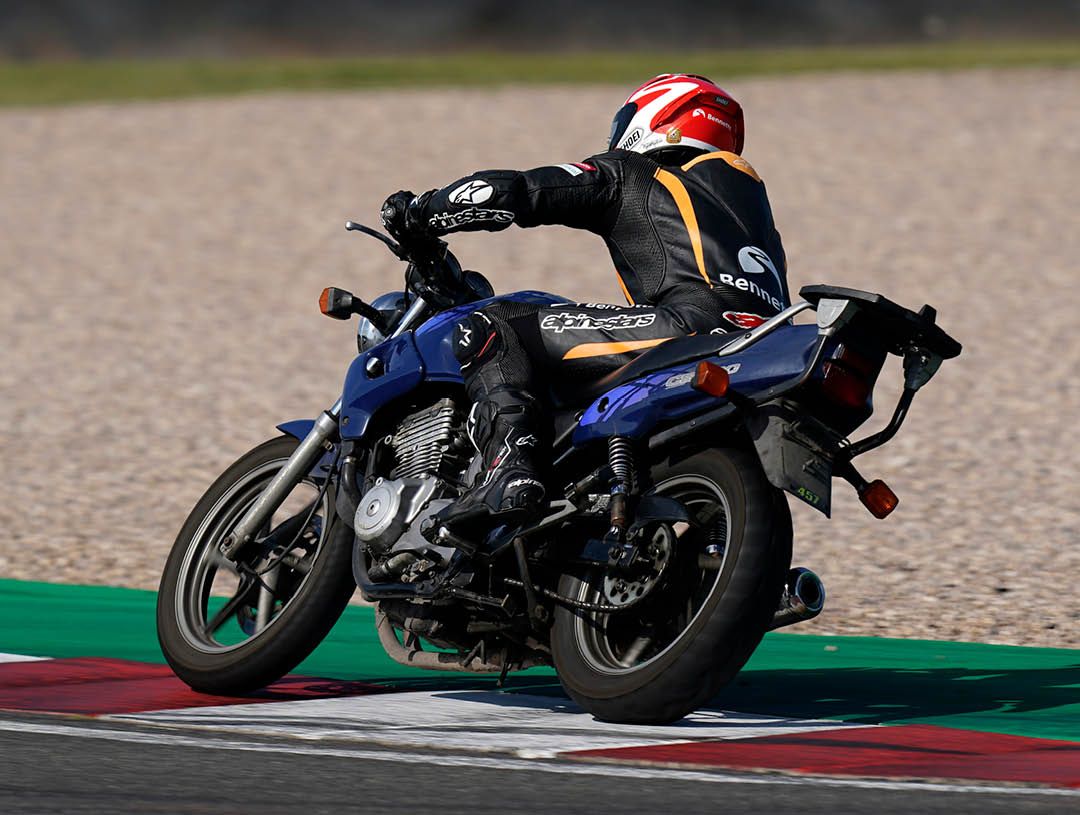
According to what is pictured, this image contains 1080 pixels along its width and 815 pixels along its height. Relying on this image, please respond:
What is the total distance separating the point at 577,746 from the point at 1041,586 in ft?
12.7

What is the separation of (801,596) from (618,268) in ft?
4.06

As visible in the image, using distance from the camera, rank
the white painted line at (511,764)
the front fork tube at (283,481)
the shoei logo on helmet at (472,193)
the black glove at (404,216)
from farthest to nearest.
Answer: the front fork tube at (283,481) < the black glove at (404,216) < the shoei logo on helmet at (472,193) < the white painted line at (511,764)

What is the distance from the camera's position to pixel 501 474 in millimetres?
5684

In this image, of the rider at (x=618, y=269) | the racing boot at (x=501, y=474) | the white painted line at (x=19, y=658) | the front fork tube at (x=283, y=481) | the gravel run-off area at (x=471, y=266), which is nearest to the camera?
the racing boot at (x=501, y=474)

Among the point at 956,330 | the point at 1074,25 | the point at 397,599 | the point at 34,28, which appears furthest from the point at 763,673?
the point at 34,28

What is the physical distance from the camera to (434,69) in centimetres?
2905

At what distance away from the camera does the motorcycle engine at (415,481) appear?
5.99m

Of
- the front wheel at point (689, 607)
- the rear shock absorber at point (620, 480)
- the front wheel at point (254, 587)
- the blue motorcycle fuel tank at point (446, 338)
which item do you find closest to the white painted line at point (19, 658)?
the front wheel at point (254, 587)

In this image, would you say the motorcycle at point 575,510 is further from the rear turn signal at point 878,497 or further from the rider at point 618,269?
the rider at point 618,269

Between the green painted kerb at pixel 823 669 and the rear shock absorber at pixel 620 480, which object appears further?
the green painted kerb at pixel 823 669

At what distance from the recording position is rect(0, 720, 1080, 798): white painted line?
475cm

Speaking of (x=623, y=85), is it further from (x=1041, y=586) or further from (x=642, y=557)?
(x=642, y=557)

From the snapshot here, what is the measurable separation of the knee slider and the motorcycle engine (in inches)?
8.6

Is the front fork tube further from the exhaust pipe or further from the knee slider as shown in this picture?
the exhaust pipe
